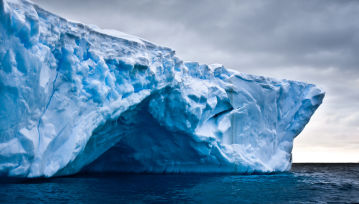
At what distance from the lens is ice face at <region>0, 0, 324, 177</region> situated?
9.31 m

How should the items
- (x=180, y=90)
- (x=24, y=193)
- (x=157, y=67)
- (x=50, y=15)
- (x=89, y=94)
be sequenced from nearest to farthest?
1. (x=24, y=193)
2. (x=50, y=15)
3. (x=89, y=94)
4. (x=157, y=67)
5. (x=180, y=90)

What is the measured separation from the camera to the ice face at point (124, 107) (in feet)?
30.6

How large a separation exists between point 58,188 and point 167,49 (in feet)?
25.5

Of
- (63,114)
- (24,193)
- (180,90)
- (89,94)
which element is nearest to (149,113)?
(180,90)

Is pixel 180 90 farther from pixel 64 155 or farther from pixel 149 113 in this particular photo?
pixel 64 155

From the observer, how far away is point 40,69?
9656 mm

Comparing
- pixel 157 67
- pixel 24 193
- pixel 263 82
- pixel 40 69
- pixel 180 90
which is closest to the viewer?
pixel 24 193

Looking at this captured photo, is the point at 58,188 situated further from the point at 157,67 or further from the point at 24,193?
the point at 157,67

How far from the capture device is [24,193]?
8.45 m

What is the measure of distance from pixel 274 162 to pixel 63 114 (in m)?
13.5

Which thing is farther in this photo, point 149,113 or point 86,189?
point 149,113

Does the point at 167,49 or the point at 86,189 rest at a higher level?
the point at 167,49

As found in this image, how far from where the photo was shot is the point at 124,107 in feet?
42.5

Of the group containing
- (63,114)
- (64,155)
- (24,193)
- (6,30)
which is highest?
(6,30)
